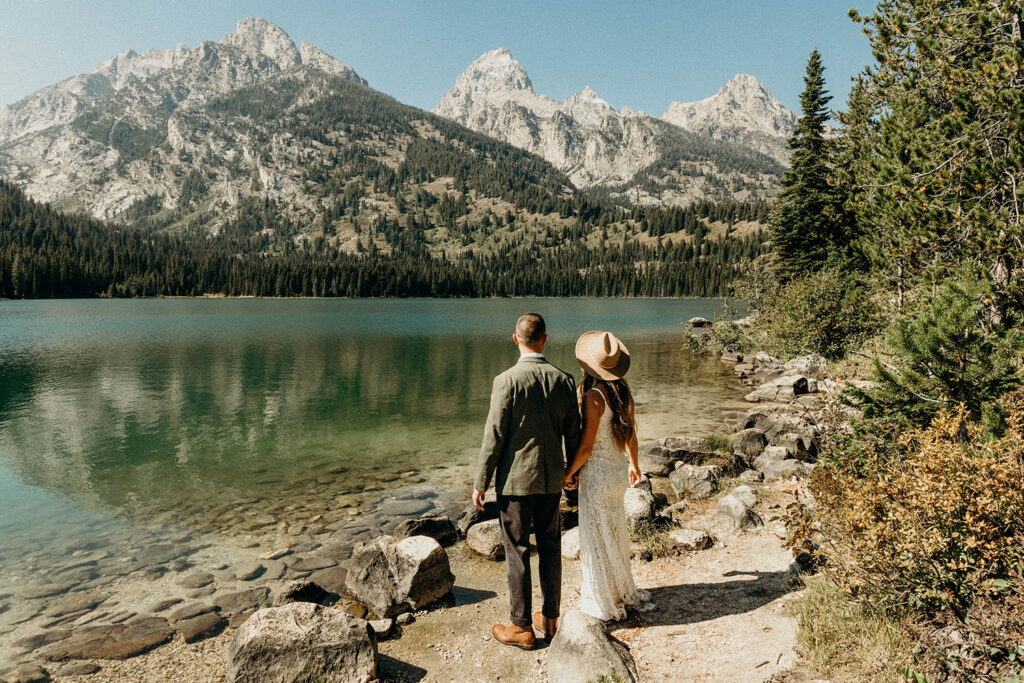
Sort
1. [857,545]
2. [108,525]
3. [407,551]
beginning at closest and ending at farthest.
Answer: [857,545] → [407,551] → [108,525]

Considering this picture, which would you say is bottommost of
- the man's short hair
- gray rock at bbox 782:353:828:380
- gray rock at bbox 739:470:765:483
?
gray rock at bbox 739:470:765:483

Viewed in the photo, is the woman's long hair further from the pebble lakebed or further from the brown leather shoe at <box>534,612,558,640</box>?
the pebble lakebed

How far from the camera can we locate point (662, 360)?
44.4m

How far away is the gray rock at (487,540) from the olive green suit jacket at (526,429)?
15.6ft

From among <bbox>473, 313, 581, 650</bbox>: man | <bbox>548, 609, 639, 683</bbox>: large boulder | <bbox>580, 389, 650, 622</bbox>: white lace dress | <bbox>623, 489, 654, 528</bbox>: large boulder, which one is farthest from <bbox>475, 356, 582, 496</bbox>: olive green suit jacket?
<bbox>623, 489, 654, 528</bbox>: large boulder

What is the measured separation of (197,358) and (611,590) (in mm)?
47806

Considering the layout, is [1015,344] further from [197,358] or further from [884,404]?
[197,358]

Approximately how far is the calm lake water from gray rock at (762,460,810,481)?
721 centimetres

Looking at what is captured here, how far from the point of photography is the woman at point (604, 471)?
6.11 m

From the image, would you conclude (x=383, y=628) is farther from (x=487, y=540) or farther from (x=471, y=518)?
(x=471, y=518)

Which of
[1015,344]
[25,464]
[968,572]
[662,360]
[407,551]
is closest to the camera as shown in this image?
[968,572]

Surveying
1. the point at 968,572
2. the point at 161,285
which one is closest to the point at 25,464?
the point at 968,572

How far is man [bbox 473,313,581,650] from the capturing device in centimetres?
590

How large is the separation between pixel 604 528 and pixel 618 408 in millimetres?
1498
